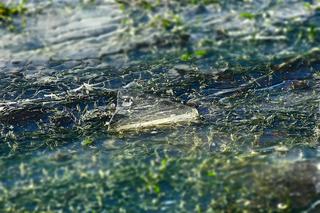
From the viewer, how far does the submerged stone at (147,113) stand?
4371 millimetres

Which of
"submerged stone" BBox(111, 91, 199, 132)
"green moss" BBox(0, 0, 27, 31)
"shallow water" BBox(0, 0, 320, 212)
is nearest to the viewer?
"shallow water" BBox(0, 0, 320, 212)

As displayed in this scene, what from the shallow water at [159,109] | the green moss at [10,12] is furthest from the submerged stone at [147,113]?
the green moss at [10,12]

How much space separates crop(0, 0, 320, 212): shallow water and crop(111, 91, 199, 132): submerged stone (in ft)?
0.16

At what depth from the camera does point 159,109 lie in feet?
14.9

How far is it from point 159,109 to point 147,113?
97 millimetres

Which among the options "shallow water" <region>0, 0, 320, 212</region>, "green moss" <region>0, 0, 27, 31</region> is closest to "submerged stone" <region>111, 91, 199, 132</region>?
"shallow water" <region>0, 0, 320, 212</region>

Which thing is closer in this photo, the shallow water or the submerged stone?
the shallow water

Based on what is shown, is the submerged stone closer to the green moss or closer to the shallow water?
the shallow water

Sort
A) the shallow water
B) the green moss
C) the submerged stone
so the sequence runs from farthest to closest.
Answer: the green moss < the submerged stone < the shallow water

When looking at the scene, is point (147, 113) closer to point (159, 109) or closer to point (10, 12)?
point (159, 109)

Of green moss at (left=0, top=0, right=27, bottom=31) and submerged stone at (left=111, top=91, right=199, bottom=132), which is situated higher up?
green moss at (left=0, top=0, right=27, bottom=31)

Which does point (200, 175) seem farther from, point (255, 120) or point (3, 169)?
point (3, 169)

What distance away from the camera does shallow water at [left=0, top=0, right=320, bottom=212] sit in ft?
11.8

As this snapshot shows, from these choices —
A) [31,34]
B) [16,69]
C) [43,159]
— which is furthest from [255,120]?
[31,34]
